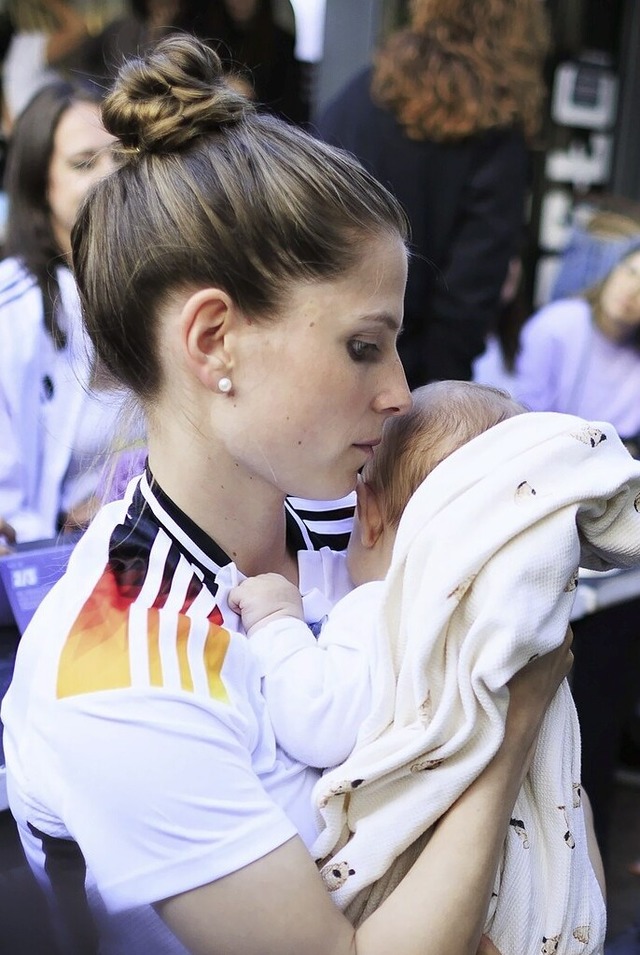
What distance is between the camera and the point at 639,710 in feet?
10.8

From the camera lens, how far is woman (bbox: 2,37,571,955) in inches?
36.2

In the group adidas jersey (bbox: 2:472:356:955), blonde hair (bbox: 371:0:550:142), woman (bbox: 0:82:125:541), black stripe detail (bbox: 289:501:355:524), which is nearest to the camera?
adidas jersey (bbox: 2:472:356:955)

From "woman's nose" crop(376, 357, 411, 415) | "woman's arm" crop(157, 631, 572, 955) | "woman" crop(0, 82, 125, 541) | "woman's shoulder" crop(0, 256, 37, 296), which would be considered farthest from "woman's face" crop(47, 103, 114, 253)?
"woman's arm" crop(157, 631, 572, 955)

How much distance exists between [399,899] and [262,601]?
13.2 inches

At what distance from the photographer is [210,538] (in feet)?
3.76

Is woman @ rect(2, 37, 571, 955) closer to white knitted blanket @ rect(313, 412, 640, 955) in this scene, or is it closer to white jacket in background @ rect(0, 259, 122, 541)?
white knitted blanket @ rect(313, 412, 640, 955)

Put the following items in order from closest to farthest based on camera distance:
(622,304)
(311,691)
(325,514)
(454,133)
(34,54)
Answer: (311,691) < (325,514) < (454,133) < (34,54) < (622,304)

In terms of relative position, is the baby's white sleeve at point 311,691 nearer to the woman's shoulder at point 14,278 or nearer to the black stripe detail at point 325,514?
the black stripe detail at point 325,514

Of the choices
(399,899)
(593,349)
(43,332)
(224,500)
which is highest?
(224,500)

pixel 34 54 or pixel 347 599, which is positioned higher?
pixel 34 54

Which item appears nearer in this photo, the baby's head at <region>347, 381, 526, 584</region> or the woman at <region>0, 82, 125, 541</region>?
the baby's head at <region>347, 381, 526, 584</region>

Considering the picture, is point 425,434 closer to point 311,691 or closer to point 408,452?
point 408,452

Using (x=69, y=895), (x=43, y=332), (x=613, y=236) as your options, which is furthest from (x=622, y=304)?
(x=69, y=895)

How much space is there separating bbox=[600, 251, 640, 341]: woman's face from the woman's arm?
2.58 meters
